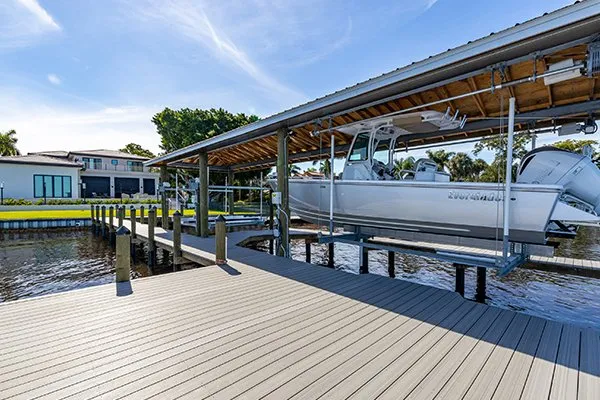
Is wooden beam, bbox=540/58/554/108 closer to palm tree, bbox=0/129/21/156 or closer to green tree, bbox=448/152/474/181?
green tree, bbox=448/152/474/181

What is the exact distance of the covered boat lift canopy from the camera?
2.96 metres

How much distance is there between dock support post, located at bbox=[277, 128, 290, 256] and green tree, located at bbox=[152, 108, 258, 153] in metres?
21.6

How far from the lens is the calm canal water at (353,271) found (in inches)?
250

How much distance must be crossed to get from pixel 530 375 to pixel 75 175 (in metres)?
32.9

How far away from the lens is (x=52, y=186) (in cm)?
2548

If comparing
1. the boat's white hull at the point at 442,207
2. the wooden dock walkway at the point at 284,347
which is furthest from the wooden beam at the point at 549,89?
the wooden dock walkway at the point at 284,347

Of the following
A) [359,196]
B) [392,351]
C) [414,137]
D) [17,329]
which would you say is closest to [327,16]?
[414,137]

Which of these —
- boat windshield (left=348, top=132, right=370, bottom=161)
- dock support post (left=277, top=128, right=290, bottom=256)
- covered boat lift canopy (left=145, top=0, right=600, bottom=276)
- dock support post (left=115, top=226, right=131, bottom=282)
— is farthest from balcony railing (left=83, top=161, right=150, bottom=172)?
boat windshield (left=348, top=132, right=370, bottom=161)

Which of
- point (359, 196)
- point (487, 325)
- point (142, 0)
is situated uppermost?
point (142, 0)

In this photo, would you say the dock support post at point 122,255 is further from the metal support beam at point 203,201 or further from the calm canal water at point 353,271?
the metal support beam at point 203,201

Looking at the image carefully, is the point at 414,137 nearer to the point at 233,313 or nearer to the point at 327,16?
the point at 327,16

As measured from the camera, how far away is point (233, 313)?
129 inches

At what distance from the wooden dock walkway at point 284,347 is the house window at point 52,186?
28.4 meters

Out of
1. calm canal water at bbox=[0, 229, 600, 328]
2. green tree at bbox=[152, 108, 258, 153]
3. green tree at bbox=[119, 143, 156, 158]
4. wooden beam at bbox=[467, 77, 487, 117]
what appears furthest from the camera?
green tree at bbox=[119, 143, 156, 158]
